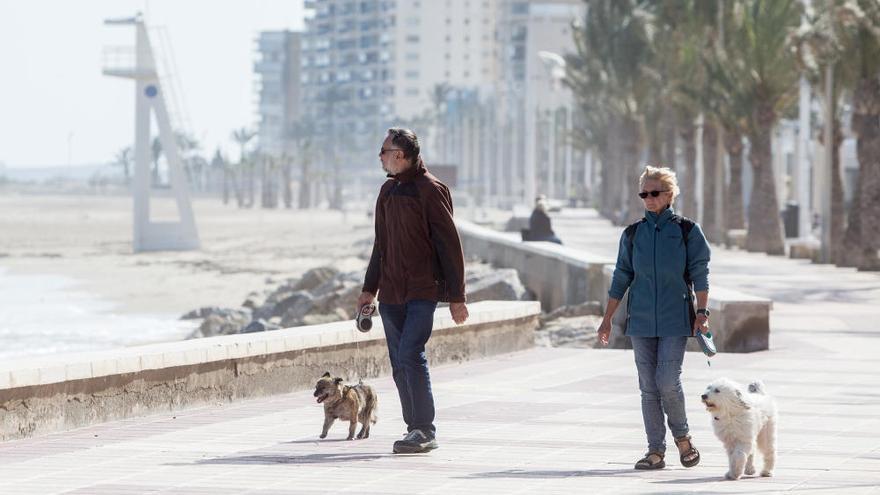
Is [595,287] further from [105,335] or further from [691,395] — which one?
[105,335]

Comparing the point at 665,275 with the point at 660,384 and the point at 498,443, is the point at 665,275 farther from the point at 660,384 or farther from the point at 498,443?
the point at 498,443

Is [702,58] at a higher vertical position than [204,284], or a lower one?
higher

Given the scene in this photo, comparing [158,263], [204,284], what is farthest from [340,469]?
[158,263]

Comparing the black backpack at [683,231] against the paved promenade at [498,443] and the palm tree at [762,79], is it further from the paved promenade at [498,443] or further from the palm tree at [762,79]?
the palm tree at [762,79]

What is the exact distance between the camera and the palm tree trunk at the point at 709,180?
2104 inches

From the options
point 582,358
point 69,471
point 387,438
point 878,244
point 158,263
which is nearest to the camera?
point 69,471

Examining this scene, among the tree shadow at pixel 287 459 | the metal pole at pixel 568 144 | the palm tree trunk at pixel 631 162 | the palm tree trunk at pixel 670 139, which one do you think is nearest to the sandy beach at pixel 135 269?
the palm tree trunk at pixel 631 162

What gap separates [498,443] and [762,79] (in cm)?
3493

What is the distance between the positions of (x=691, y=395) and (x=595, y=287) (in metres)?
9.95

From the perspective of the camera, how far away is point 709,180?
2127 inches

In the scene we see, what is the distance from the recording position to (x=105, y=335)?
37.2 meters

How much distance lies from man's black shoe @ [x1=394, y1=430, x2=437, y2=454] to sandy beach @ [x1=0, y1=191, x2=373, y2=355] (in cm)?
→ 2377

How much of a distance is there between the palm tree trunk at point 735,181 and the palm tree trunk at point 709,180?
84 centimetres

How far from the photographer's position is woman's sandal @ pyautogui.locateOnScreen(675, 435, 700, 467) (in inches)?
345
